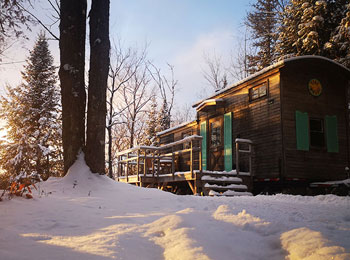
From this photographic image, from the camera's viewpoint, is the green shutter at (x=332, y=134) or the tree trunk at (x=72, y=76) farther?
the green shutter at (x=332, y=134)

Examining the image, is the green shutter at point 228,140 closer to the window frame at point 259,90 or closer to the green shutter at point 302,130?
the window frame at point 259,90

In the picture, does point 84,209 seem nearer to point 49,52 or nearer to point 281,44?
point 281,44

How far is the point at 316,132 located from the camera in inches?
484

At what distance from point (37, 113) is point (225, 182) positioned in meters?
14.5

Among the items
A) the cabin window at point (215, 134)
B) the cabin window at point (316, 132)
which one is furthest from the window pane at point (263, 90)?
the cabin window at point (215, 134)

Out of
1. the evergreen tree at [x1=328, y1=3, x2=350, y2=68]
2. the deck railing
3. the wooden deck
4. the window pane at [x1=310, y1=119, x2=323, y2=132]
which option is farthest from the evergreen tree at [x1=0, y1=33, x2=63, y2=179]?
the evergreen tree at [x1=328, y1=3, x2=350, y2=68]

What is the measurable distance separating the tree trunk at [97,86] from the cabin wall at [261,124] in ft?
23.2

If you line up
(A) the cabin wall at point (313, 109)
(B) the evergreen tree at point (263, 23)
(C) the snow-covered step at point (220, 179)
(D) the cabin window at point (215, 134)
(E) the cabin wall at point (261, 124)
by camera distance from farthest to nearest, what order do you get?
(B) the evergreen tree at point (263, 23) < (D) the cabin window at point (215, 134) < (E) the cabin wall at point (261, 124) < (A) the cabin wall at point (313, 109) < (C) the snow-covered step at point (220, 179)

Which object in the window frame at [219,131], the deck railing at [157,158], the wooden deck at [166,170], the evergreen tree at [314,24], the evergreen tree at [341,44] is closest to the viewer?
the wooden deck at [166,170]

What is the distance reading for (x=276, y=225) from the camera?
11.7 ft

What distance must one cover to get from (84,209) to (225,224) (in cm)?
219

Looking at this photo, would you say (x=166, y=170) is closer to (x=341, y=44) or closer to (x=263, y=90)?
(x=263, y=90)

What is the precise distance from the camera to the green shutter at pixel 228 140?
13586 mm

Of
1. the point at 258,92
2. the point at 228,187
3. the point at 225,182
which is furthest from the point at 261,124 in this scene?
the point at 228,187
